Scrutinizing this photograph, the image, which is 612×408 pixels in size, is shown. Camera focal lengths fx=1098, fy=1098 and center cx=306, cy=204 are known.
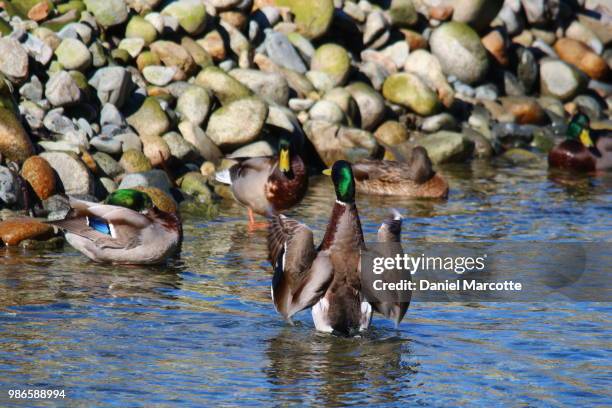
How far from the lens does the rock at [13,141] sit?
36.5ft

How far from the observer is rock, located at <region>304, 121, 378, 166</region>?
587 inches

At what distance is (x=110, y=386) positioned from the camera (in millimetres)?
6152

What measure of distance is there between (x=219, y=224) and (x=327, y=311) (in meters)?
4.56

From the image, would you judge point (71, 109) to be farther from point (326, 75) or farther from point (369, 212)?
point (326, 75)

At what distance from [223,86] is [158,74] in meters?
0.87

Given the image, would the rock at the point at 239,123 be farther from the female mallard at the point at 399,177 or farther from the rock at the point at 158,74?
the female mallard at the point at 399,177

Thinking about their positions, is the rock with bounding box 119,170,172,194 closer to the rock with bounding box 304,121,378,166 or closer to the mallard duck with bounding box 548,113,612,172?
the rock with bounding box 304,121,378,166

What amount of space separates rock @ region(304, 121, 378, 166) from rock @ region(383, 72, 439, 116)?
2.06m

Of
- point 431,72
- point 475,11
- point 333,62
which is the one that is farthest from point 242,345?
point 475,11

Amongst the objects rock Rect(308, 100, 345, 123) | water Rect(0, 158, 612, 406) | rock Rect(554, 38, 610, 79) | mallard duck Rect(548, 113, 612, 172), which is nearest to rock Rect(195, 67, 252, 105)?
rock Rect(308, 100, 345, 123)

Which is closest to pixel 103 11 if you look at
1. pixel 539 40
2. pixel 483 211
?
pixel 483 211

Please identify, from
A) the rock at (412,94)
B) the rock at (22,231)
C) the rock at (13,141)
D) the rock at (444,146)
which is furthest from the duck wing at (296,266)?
the rock at (412,94)

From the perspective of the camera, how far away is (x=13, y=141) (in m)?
11.1

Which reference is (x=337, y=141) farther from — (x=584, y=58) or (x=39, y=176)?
(x=584, y=58)
